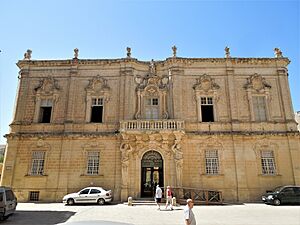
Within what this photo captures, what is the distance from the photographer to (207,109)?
20.7 meters

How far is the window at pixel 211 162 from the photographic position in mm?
18703

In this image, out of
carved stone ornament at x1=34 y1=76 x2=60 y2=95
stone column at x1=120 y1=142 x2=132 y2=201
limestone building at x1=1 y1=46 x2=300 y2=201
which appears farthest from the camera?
carved stone ornament at x1=34 y1=76 x2=60 y2=95

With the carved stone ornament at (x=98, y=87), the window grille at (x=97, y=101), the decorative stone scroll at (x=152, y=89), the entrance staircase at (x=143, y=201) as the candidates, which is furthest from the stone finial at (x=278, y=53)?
the entrance staircase at (x=143, y=201)

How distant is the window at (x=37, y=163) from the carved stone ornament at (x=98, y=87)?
22.0ft

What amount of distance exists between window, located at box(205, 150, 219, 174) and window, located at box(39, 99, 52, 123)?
13.9 m

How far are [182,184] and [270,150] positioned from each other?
765cm

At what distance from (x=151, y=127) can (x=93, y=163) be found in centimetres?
557

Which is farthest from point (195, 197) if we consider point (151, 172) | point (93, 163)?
point (93, 163)

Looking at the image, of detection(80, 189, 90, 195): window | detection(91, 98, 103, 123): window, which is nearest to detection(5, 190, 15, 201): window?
detection(80, 189, 90, 195): window

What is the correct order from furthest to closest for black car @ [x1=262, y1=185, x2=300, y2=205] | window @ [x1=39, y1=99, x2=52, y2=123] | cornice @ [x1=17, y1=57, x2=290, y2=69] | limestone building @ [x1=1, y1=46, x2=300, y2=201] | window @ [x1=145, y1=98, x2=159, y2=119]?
cornice @ [x1=17, y1=57, x2=290, y2=69] < window @ [x1=39, y1=99, x2=52, y2=123] < window @ [x1=145, y1=98, x2=159, y2=119] < limestone building @ [x1=1, y1=46, x2=300, y2=201] < black car @ [x1=262, y1=185, x2=300, y2=205]

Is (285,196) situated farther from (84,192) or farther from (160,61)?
(160,61)

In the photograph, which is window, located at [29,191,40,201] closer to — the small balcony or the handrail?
the small balcony

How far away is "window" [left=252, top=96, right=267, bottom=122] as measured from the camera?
20.0m

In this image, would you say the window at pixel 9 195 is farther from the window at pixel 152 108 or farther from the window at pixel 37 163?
the window at pixel 152 108
